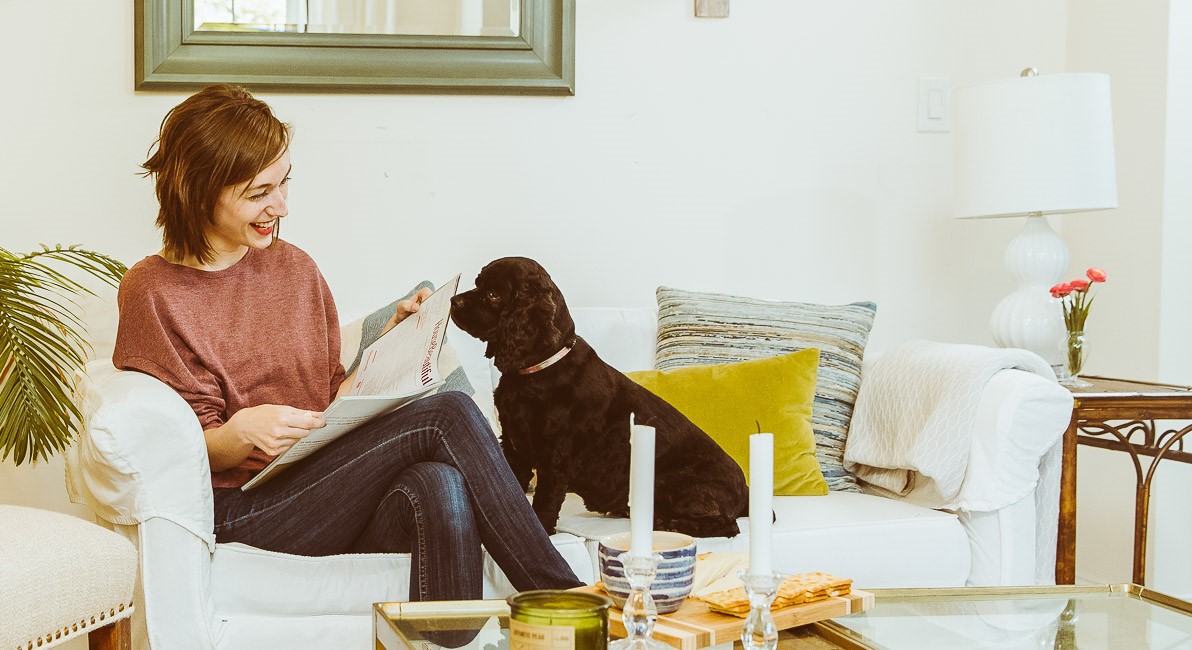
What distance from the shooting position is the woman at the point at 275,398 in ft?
5.12

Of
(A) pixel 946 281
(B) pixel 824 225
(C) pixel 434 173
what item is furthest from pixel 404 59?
(A) pixel 946 281

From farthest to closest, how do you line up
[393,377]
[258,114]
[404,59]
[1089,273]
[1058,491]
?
1. [404,59]
2. [1089,273]
3. [1058,491]
4. [258,114]
5. [393,377]

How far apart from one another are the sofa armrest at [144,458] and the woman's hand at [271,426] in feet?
0.20

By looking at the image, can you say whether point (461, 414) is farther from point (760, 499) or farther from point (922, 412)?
point (922, 412)

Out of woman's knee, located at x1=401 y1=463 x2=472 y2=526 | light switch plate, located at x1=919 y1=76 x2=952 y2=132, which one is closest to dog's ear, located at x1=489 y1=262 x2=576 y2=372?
woman's knee, located at x1=401 y1=463 x2=472 y2=526

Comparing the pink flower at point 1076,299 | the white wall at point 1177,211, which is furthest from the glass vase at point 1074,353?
the white wall at point 1177,211

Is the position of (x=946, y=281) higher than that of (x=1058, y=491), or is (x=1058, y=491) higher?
(x=946, y=281)

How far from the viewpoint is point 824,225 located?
2.76m

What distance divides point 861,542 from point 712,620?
0.82 meters

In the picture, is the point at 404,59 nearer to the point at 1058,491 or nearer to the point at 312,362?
the point at 312,362

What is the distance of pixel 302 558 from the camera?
1627 millimetres

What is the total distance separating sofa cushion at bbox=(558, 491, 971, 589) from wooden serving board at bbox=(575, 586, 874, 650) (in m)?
0.58

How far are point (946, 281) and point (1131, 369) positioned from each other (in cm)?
49

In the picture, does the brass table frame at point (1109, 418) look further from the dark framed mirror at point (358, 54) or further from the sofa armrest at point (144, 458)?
the sofa armrest at point (144, 458)
